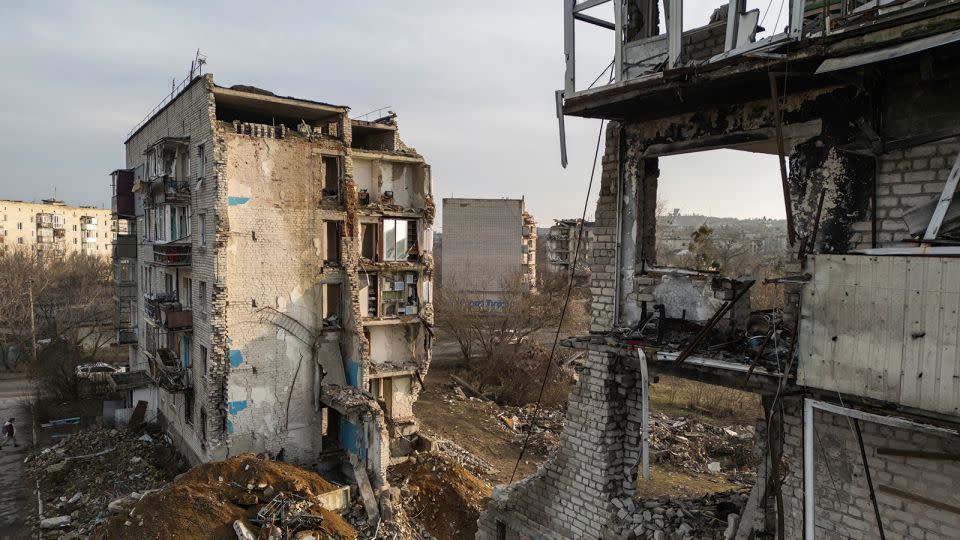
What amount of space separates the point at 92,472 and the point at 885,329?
23036mm

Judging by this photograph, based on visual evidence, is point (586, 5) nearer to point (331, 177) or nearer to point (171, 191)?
point (331, 177)

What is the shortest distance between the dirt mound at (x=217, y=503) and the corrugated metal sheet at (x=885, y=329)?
1282 cm

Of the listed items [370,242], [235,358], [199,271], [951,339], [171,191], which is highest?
[171,191]

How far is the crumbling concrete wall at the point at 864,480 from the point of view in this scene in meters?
4.72

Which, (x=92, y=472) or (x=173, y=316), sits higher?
(x=173, y=316)

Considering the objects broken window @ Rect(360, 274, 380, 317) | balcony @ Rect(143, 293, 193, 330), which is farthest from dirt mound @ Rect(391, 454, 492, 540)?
balcony @ Rect(143, 293, 193, 330)

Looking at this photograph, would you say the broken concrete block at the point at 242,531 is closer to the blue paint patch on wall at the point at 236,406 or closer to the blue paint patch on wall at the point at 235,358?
the blue paint patch on wall at the point at 236,406

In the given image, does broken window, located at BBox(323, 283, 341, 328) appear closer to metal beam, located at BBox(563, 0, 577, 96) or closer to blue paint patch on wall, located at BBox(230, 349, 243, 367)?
blue paint patch on wall, located at BBox(230, 349, 243, 367)

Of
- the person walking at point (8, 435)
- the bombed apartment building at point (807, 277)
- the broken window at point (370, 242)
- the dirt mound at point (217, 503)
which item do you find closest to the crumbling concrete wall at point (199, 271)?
the dirt mound at point (217, 503)

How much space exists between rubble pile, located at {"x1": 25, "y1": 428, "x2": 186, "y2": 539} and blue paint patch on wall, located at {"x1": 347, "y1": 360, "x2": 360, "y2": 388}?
6.58 metres

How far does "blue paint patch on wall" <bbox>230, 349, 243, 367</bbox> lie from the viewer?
1842 cm

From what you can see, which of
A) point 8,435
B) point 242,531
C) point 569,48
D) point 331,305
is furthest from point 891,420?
point 8,435

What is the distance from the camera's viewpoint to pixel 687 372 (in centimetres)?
591

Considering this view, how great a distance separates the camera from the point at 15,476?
68.6 feet
